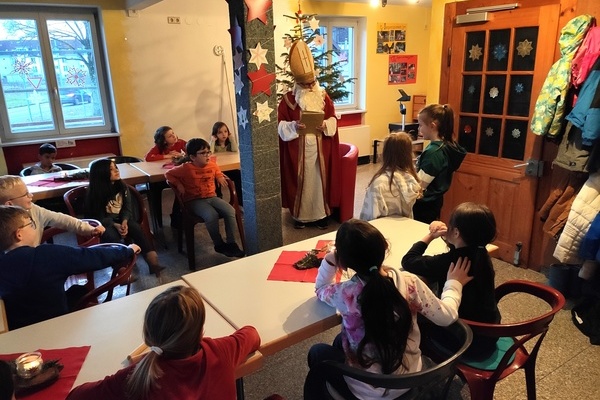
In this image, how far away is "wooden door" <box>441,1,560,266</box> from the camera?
9.42ft

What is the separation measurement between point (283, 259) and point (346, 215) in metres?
2.51

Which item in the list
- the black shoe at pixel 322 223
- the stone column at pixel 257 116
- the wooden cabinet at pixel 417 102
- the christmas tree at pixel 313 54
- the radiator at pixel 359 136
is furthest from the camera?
the wooden cabinet at pixel 417 102

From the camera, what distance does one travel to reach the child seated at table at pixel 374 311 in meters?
1.19

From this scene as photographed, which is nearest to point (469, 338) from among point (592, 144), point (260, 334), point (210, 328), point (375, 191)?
point (260, 334)

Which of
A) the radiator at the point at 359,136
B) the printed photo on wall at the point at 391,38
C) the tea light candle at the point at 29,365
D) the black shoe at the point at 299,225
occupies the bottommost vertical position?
the black shoe at the point at 299,225

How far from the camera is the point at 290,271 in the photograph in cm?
173

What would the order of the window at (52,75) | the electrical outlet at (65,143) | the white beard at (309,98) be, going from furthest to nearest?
the electrical outlet at (65,143) < the window at (52,75) < the white beard at (309,98)

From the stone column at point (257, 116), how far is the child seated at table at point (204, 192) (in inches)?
25.7

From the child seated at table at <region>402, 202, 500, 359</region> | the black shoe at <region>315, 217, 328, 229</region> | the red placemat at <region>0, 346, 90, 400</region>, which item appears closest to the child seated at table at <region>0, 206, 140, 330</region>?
the red placemat at <region>0, 346, 90, 400</region>

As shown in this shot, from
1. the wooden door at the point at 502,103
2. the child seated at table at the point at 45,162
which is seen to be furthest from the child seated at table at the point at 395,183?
the child seated at table at the point at 45,162

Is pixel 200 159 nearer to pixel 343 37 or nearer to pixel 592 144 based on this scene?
pixel 592 144

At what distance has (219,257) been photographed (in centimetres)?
359

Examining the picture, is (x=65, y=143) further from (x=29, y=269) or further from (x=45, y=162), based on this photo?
(x=29, y=269)

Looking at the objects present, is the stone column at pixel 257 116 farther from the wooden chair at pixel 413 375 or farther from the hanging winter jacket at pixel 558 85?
the hanging winter jacket at pixel 558 85
